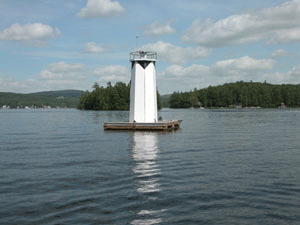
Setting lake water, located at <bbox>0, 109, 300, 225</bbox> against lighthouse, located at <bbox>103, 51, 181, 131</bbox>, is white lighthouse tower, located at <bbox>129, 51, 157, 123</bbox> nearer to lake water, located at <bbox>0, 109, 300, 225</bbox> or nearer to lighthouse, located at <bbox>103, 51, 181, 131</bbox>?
lighthouse, located at <bbox>103, 51, 181, 131</bbox>

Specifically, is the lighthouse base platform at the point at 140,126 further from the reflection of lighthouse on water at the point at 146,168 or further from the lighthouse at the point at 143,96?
the reflection of lighthouse on water at the point at 146,168

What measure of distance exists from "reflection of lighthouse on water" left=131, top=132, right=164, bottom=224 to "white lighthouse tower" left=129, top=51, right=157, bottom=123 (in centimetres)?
1743

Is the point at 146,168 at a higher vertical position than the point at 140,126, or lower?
lower

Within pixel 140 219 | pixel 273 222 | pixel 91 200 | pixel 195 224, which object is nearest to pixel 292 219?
pixel 273 222

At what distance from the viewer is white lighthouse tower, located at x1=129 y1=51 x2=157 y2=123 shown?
44.7 meters

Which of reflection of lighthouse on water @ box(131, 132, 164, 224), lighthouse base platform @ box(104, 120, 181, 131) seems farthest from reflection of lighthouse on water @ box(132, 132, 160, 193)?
lighthouse base platform @ box(104, 120, 181, 131)

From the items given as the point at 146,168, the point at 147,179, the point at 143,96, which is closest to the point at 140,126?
the point at 143,96

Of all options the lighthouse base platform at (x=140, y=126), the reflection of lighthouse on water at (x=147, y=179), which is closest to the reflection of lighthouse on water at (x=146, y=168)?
the reflection of lighthouse on water at (x=147, y=179)

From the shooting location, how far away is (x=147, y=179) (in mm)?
15742

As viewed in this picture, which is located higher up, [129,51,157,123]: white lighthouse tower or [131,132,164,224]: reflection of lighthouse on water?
[129,51,157,123]: white lighthouse tower

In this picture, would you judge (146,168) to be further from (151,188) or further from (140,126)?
(140,126)

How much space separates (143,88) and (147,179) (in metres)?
29.5

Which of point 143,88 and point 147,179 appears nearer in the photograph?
point 147,179

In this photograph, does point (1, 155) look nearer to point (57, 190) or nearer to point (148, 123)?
point (57, 190)
